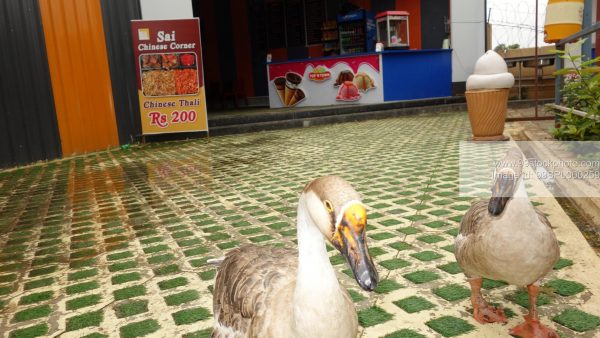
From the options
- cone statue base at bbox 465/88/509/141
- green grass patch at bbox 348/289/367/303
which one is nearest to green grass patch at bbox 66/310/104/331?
green grass patch at bbox 348/289/367/303

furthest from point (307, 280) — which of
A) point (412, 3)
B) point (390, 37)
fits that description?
point (412, 3)

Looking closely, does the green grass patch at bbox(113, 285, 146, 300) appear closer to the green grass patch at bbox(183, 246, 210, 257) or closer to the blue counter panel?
the green grass patch at bbox(183, 246, 210, 257)

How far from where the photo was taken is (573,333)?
2.15m

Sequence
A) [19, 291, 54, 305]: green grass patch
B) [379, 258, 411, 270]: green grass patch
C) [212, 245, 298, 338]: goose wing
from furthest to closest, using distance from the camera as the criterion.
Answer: [379, 258, 411, 270]: green grass patch < [19, 291, 54, 305]: green grass patch < [212, 245, 298, 338]: goose wing

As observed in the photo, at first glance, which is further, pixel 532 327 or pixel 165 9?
pixel 165 9

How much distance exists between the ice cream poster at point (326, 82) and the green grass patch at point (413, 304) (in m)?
11.7

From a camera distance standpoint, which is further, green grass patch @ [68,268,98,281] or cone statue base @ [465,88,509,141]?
cone statue base @ [465,88,509,141]

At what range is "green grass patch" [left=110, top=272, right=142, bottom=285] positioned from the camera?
10.3 feet

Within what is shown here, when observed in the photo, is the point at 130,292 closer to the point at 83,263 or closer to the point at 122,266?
the point at 122,266

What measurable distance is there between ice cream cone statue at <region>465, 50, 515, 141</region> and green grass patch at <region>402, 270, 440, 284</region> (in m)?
4.76

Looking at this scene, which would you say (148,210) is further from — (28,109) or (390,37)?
(390,37)

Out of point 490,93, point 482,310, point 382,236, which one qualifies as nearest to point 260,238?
point 382,236

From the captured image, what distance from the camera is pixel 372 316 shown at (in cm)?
244

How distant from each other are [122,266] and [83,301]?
0.54 meters
